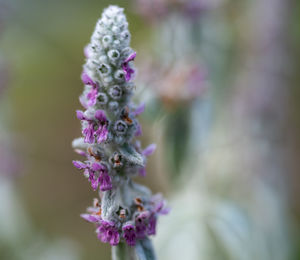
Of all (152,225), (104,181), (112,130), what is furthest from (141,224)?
(112,130)

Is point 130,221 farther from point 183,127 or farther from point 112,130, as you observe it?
point 183,127

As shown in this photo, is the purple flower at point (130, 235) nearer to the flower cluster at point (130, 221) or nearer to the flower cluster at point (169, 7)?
the flower cluster at point (130, 221)

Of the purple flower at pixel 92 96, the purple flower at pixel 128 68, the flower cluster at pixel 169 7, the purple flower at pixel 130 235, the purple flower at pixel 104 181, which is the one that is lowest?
the purple flower at pixel 130 235

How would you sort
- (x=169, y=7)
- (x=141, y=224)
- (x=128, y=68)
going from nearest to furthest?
(x=128, y=68) → (x=141, y=224) → (x=169, y=7)

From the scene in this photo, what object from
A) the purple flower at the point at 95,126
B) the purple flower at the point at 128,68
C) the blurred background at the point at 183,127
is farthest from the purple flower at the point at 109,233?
the blurred background at the point at 183,127

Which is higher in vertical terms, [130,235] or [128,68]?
[128,68]

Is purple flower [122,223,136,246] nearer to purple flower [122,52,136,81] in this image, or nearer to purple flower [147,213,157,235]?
purple flower [147,213,157,235]

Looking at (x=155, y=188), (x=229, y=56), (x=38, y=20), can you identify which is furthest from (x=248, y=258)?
(x=38, y=20)
